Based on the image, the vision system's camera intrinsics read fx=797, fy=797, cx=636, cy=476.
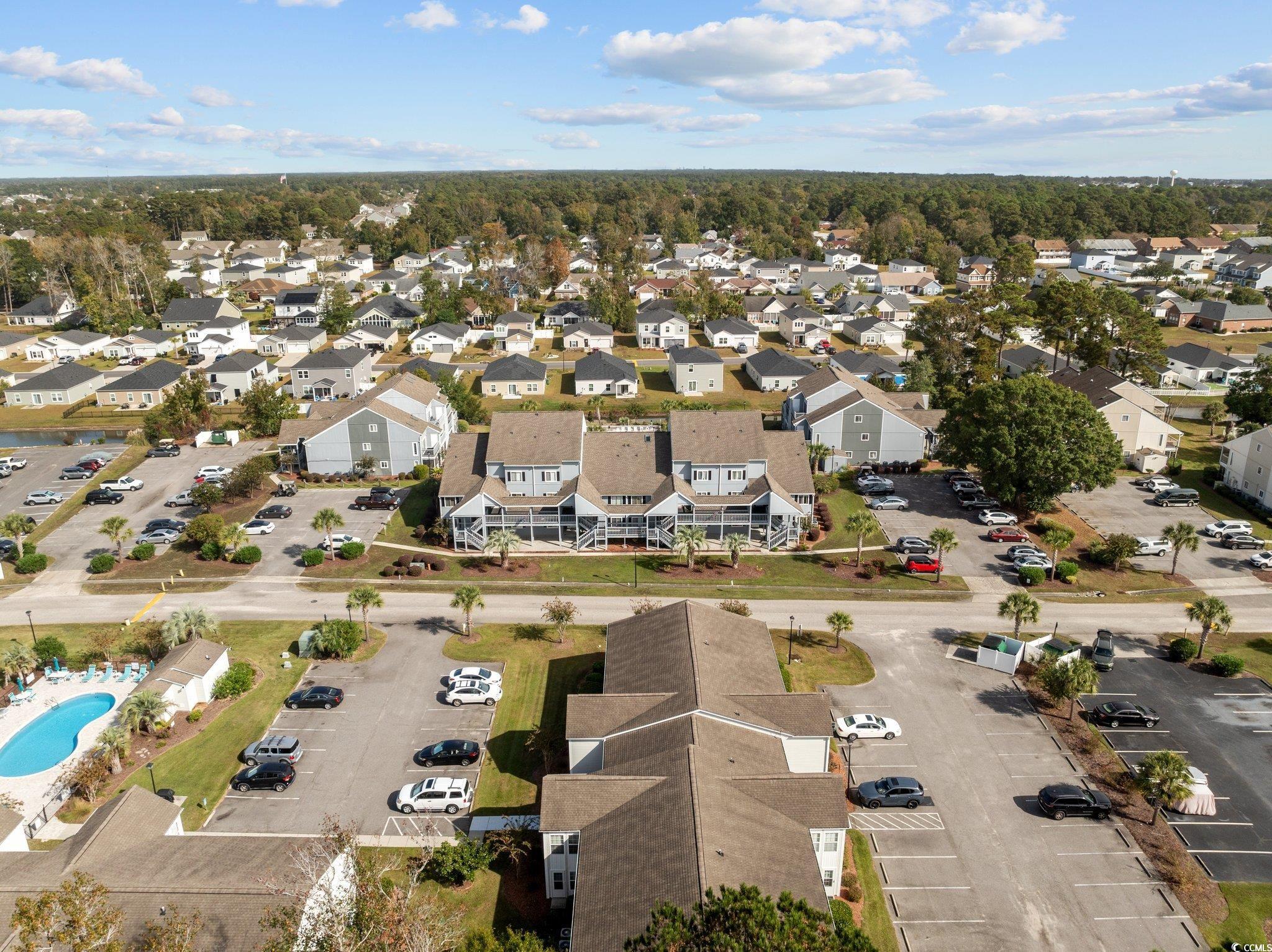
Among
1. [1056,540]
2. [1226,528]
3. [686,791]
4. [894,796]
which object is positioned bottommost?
[894,796]

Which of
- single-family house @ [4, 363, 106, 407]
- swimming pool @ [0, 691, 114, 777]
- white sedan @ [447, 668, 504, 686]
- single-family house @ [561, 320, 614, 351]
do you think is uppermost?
single-family house @ [561, 320, 614, 351]

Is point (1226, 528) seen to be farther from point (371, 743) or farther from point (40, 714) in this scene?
point (40, 714)

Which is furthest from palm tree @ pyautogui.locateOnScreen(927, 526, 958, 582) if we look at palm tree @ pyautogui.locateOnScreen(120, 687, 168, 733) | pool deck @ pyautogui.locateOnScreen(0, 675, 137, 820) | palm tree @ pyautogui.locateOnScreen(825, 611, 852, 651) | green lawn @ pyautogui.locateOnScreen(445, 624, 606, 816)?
pool deck @ pyautogui.locateOnScreen(0, 675, 137, 820)

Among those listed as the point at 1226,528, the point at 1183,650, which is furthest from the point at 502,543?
the point at 1226,528

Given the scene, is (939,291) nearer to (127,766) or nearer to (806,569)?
(806,569)

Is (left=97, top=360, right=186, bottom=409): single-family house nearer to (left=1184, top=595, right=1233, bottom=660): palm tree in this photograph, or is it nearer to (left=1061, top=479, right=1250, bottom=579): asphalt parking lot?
(left=1061, top=479, right=1250, bottom=579): asphalt parking lot

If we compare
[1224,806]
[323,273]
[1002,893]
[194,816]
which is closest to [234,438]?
[194,816]
